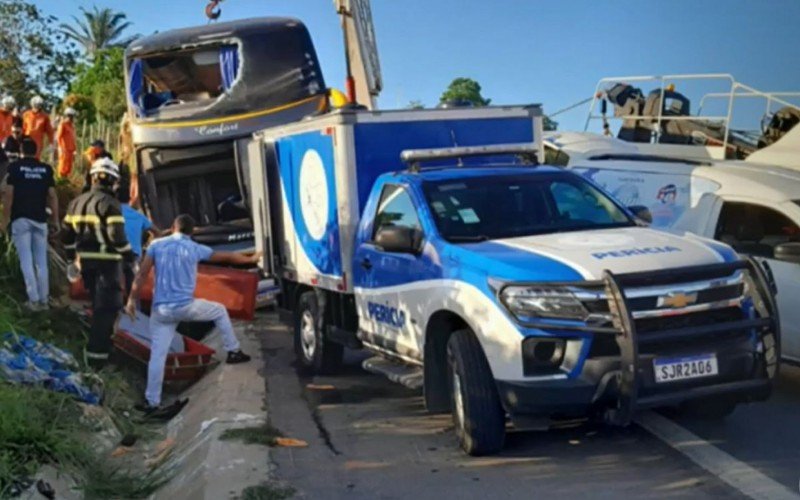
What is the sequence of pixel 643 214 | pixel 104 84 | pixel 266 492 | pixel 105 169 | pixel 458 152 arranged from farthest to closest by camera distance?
pixel 104 84, pixel 105 169, pixel 458 152, pixel 643 214, pixel 266 492

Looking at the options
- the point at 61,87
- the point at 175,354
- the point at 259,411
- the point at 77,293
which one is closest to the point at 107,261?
the point at 175,354

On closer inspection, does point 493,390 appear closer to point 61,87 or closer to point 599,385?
point 599,385

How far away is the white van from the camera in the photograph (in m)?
8.29

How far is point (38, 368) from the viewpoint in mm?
7992

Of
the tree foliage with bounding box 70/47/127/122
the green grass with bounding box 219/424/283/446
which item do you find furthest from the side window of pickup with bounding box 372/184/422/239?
the tree foliage with bounding box 70/47/127/122

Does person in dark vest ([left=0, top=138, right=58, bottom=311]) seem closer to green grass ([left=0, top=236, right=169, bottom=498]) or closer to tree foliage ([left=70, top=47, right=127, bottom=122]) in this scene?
green grass ([left=0, top=236, right=169, bottom=498])

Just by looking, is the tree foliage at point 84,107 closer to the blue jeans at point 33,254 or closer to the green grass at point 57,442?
the blue jeans at point 33,254

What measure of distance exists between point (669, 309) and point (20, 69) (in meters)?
34.7

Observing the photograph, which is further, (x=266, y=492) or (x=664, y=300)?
(x=664, y=300)

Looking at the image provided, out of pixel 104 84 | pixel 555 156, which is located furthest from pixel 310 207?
pixel 104 84

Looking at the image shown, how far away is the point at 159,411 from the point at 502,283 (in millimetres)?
4084

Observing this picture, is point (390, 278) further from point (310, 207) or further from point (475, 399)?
point (310, 207)

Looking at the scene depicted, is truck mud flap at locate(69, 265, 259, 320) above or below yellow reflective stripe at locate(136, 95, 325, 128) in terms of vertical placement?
below

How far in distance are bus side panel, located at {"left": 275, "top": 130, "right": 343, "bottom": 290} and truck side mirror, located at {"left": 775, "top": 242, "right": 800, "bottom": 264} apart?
141 inches
